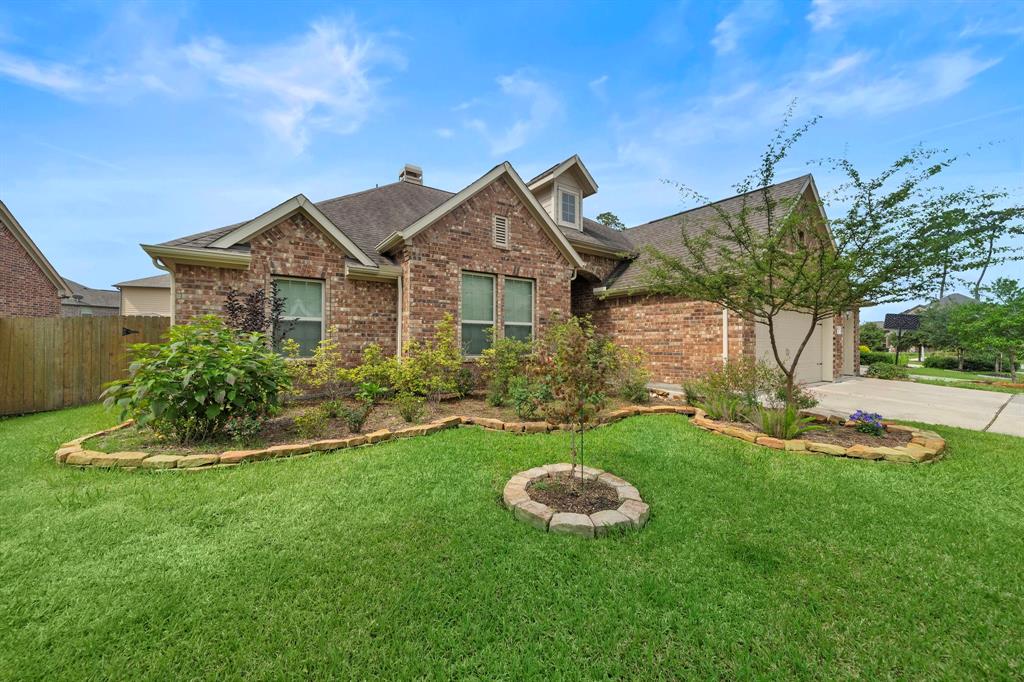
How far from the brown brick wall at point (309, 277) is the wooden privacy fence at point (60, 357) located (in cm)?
279

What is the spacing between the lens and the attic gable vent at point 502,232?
9984 millimetres

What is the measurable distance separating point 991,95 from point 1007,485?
6.51 metres

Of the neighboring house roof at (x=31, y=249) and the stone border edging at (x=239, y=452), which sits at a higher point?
the neighboring house roof at (x=31, y=249)

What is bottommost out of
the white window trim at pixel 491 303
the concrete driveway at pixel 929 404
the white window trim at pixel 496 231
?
the concrete driveway at pixel 929 404

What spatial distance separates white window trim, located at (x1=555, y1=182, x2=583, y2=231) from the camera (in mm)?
13320

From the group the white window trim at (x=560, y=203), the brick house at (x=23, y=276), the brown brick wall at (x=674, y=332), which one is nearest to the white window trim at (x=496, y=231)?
A: the white window trim at (x=560, y=203)

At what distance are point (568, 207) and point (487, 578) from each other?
12663 mm

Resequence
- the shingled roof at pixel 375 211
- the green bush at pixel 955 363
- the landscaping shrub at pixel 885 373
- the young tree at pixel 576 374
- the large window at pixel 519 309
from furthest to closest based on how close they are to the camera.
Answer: the green bush at pixel 955 363, the landscaping shrub at pixel 885 373, the large window at pixel 519 309, the shingled roof at pixel 375 211, the young tree at pixel 576 374

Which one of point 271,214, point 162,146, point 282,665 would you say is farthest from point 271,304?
point 282,665

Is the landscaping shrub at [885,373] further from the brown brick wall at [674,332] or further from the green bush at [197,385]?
the green bush at [197,385]

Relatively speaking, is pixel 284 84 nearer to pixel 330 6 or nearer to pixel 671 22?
pixel 330 6

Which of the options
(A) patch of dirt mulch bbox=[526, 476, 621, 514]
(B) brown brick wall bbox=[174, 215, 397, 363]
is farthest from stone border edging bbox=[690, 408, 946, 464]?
(B) brown brick wall bbox=[174, 215, 397, 363]

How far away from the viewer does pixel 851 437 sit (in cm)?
603

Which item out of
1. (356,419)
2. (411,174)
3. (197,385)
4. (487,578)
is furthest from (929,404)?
(411,174)
